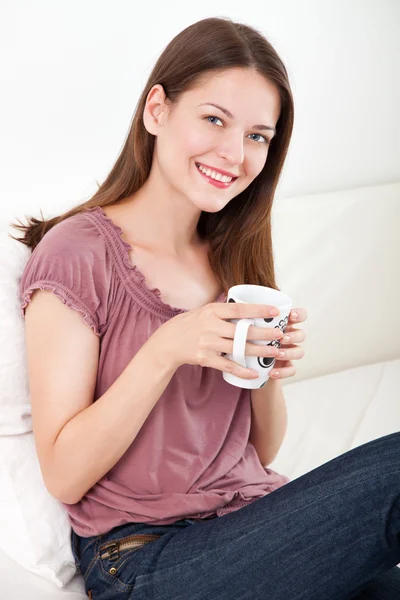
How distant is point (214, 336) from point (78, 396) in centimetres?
22

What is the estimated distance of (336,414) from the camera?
1.91 meters

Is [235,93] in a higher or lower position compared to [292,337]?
higher

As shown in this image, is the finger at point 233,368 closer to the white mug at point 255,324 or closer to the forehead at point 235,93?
the white mug at point 255,324

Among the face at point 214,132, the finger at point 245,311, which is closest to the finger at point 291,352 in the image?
the finger at point 245,311

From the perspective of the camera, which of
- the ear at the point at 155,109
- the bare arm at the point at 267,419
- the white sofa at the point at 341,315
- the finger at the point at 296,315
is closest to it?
the finger at the point at 296,315

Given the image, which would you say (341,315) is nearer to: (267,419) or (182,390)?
(267,419)

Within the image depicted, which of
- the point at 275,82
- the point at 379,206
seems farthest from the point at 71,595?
the point at 379,206

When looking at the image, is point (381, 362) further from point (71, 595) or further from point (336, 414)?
point (71, 595)

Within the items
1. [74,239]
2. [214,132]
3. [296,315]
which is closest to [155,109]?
[214,132]

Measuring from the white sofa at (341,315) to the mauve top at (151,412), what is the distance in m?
0.53

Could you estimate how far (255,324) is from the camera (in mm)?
1009

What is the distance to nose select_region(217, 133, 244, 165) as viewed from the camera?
1.17m

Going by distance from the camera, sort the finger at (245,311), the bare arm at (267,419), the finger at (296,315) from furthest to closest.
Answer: the bare arm at (267,419), the finger at (296,315), the finger at (245,311)

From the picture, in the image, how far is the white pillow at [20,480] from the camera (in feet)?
3.78
